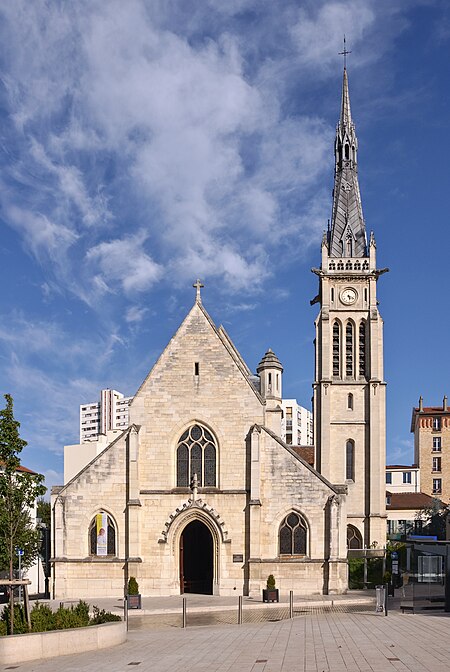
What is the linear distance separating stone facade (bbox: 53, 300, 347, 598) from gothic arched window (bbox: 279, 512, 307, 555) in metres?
0.14

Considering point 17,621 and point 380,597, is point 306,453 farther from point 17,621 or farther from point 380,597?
point 17,621

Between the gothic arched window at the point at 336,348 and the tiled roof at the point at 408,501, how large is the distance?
70.7 ft

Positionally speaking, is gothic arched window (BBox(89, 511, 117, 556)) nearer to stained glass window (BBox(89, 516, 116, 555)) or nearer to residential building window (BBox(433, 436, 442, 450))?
stained glass window (BBox(89, 516, 116, 555))

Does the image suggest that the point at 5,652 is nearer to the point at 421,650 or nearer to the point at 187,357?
the point at 421,650

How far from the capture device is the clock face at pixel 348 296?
62.7 meters

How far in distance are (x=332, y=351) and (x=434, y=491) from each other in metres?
36.6

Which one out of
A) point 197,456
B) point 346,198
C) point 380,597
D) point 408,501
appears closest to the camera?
point 380,597

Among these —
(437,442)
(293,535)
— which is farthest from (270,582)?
(437,442)

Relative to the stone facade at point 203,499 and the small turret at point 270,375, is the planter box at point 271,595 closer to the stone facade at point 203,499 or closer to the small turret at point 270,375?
the stone facade at point 203,499

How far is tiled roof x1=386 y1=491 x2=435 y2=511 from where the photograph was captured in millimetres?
77312

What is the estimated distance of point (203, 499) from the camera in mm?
37625

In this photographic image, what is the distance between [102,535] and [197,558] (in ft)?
18.8

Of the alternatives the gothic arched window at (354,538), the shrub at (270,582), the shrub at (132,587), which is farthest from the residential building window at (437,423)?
the shrub at (132,587)

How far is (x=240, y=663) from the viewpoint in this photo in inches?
737
